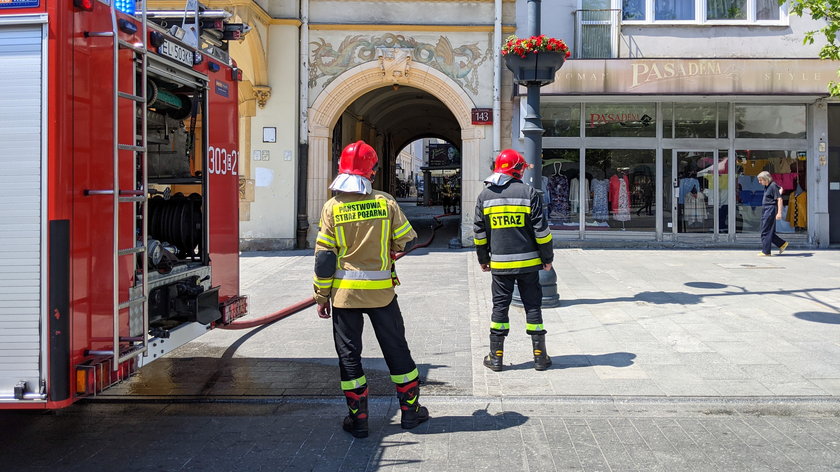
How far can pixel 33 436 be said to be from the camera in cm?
437

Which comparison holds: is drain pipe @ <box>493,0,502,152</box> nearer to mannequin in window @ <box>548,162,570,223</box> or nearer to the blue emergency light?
mannequin in window @ <box>548,162,570,223</box>

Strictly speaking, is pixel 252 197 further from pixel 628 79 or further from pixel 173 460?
pixel 173 460

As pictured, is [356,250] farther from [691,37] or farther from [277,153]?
[691,37]

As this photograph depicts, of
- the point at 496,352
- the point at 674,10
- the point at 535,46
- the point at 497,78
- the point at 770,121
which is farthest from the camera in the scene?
the point at 770,121

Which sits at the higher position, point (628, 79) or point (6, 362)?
point (628, 79)

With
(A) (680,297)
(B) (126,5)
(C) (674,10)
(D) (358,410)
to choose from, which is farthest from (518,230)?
(C) (674,10)

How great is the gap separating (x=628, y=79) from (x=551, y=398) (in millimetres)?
9899

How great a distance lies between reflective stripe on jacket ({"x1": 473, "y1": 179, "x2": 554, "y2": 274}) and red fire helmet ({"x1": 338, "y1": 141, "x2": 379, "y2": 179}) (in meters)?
1.51

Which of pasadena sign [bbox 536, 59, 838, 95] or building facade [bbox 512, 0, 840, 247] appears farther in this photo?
building facade [bbox 512, 0, 840, 247]

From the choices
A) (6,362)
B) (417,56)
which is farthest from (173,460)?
(417,56)

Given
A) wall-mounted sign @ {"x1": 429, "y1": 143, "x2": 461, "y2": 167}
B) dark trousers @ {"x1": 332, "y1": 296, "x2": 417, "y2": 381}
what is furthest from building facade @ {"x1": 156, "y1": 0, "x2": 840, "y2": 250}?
wall-mounted sign @ {"x1": 429, "y1": 143, "x2": 461, "y2": 167}

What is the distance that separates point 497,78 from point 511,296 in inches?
371

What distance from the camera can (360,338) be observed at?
4.36m

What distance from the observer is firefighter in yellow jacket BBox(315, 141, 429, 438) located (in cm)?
428
